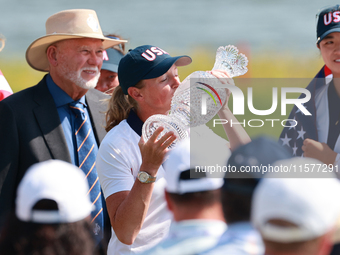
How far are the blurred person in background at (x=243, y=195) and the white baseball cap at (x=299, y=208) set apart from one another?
16cm

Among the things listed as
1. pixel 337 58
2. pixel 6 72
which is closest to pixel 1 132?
pixel 337 58

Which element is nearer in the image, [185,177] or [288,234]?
[288,234]

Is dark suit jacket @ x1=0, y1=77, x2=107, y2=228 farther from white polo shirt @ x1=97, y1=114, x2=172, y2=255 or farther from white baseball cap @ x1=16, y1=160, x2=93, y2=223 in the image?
white baseball cap @ x1=16, y1=160, x2=93, y2=223

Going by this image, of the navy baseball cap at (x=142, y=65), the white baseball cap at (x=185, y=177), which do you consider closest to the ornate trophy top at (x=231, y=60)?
the navy baseball cap at (x=142, y=65)

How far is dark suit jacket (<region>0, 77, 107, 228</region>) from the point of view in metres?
2.91

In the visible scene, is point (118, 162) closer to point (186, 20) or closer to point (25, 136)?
point (25, 136)

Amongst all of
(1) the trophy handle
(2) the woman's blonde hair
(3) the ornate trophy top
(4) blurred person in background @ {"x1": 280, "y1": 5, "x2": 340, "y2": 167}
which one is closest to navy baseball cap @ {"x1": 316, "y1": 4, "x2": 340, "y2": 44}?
(4) blurred person in background @ {"x1": 280, "y1": 5, "x2": 340, "y2": 167}

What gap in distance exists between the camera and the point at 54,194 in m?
1.49

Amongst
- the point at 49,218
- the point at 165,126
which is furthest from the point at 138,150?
the point at 49,218

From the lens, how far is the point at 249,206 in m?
1.58

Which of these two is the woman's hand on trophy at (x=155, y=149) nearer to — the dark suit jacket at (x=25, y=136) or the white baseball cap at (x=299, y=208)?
the dark suit jacket at (x=25, y=136)

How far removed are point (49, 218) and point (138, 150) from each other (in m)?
1.14

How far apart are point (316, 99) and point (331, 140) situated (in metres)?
0.29

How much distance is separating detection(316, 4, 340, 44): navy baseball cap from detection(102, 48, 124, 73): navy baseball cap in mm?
2041
